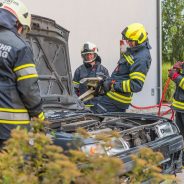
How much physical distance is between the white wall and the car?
3.89m

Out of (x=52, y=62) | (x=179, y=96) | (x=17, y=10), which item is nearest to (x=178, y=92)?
(x=179, y=96)

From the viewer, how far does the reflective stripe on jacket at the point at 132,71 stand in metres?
6.74

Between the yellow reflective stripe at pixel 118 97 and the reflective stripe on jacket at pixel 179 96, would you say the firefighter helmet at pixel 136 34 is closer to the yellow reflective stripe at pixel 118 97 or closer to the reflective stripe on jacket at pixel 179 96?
the reflective stripe on jacket at pixel 179 96

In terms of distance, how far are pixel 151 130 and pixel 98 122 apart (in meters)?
0.55

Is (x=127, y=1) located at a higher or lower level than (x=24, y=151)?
higher

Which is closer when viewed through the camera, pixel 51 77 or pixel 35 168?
pixel 35 168

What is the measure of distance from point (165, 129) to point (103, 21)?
6480 mm

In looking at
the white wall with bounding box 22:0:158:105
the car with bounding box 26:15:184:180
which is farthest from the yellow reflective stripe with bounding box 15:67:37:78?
the white wall with bounding box 22:0:158:105

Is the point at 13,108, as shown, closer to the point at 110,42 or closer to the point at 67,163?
the point at 67,163

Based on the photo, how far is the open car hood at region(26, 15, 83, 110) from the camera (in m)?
5.34

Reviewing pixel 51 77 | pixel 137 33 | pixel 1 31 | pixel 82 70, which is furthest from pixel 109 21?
pixel 1 31

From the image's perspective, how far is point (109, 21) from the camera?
11.6 metres

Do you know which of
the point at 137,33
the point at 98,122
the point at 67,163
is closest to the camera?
the point at 67,163

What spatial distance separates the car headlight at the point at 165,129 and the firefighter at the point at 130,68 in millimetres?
1407
